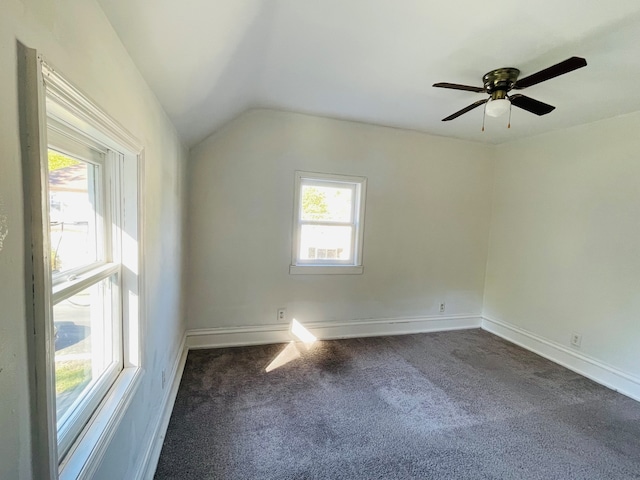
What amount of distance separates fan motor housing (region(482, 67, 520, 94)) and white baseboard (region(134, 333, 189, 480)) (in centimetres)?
303

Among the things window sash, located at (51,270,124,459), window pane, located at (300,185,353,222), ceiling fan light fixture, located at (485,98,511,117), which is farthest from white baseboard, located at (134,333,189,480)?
ceiling fan light fixture, located at (485,98,511,117)

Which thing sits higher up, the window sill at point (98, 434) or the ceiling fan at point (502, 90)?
the ceiling fan at point (502, 90)

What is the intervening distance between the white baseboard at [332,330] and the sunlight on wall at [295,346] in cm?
6

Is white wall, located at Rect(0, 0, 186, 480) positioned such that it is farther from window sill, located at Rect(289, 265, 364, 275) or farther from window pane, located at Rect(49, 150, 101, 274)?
window sill, located at Rect(289, 265, 364, 275)

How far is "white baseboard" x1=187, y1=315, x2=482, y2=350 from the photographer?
3148mm

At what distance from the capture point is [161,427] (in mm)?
1859

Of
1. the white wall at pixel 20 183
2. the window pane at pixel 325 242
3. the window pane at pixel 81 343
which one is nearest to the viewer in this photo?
the white wall at pixel 20 183

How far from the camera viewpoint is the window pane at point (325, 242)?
11.3 ft

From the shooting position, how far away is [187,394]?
230 centimetres

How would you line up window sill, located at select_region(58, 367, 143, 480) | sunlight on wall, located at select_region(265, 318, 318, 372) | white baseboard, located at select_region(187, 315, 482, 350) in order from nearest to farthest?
1. window sill, located at select_region(58, 367, 143, 480)
2. sunlight on wall, located at select_region(265, 318, 318, 372)
3. white baseboard, located at select_region(187, 315, 482, 350)

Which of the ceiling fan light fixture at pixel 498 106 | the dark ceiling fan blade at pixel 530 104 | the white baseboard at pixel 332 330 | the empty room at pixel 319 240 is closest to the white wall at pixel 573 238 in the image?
the empty room at pixel 319 240

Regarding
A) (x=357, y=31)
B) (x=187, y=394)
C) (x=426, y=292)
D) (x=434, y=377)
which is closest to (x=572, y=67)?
(x=357, y=31)

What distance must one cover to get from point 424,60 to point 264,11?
42.7 inches

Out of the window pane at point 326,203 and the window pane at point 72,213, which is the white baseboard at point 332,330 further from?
the window pane at point 72,213
